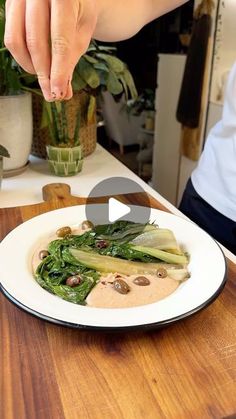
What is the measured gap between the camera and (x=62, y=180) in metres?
1.06

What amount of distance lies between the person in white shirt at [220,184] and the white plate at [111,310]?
0.92 feet

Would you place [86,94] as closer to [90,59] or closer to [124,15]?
[90,59]

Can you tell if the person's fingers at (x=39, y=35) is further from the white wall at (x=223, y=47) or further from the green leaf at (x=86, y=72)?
the white wall at (x=223, y=47)

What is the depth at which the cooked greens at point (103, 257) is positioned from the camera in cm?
54

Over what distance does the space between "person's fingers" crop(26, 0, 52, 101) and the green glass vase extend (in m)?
0.58

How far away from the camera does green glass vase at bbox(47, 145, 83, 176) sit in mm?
1043

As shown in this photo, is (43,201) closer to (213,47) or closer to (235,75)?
(235,75)

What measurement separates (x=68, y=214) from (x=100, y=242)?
136 mm

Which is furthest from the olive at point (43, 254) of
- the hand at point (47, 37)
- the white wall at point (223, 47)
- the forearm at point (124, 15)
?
the white wall at point (223, 47)

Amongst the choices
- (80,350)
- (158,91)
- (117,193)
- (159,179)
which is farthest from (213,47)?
(80,350)

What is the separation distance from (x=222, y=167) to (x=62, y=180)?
415mm

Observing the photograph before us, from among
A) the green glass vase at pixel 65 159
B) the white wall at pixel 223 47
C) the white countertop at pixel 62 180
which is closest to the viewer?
the white countertop at pixel 62 180

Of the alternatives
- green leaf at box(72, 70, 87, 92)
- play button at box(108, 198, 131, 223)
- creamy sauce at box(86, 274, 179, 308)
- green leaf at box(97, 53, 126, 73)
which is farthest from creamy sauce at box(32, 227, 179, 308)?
green leaf at box(97, 53, 126, 73)

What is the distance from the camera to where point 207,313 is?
20.8 inches
